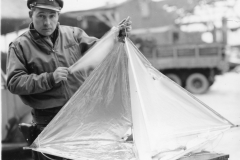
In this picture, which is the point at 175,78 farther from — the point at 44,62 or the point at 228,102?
the point at 44,62

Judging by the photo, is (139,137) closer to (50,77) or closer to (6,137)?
(50,77)

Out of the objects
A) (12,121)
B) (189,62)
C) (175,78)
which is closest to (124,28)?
(175,78)

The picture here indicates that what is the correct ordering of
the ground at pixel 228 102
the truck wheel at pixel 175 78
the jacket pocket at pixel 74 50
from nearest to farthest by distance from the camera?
1. the jacket pocket at pixel 74 50
2. the ground at pixel 228 102
3. the truck wheel at pixel 175 78

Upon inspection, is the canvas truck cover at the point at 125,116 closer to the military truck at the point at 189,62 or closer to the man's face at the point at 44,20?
the man's face at the point at 44,20

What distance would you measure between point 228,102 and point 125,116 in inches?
36.8

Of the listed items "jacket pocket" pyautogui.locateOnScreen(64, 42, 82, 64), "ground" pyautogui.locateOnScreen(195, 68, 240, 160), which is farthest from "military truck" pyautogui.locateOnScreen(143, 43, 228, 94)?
"jacket pocket" pyautogui.locateOnScreen(64, 42, 82, 64)

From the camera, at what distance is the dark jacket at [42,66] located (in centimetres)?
200

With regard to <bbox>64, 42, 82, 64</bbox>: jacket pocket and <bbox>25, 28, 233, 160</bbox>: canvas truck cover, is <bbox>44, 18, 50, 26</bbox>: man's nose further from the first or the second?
<bbox>25, 28, 233, 160</bbox>: canvas truck cover

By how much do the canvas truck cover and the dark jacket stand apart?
0.15 metres

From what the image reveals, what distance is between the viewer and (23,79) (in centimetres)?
199

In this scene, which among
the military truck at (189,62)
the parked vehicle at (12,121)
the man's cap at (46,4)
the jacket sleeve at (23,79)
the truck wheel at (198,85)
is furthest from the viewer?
the parked vehicle at (12,121)

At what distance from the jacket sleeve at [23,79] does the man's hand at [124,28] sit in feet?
1.59

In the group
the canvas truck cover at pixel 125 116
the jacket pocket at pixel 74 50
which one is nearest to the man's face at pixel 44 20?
the jacket pocket at pixel 74 50

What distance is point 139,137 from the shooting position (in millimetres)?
1818
